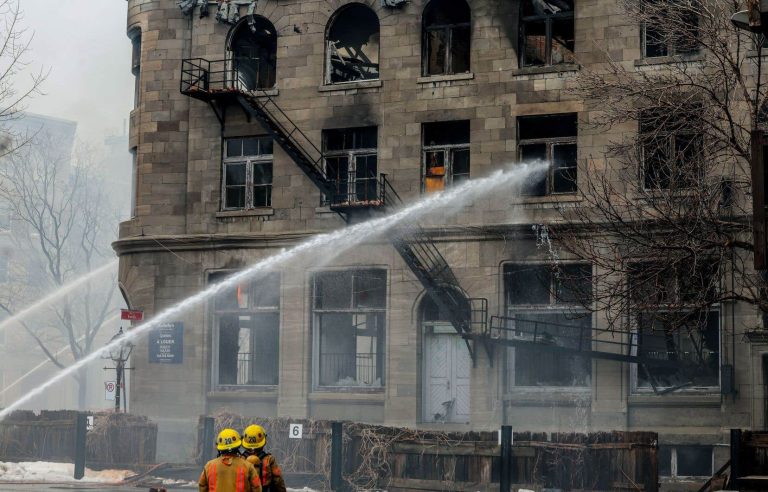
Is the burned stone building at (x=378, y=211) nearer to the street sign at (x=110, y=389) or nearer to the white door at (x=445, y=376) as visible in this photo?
the white door at (x=445, y=376)

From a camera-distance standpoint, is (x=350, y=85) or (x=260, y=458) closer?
(x=260, y=458)

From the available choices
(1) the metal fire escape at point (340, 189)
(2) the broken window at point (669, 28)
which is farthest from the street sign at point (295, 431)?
(2) the broken window at point (669, 28)

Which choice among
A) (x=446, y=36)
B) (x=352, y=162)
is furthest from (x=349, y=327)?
(x=446, y=36)

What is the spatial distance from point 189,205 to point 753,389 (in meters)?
15.2

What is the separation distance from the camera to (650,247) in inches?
955

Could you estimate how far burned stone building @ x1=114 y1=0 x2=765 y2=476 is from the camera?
31.9 m

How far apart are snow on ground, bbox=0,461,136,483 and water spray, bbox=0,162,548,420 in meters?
1.47

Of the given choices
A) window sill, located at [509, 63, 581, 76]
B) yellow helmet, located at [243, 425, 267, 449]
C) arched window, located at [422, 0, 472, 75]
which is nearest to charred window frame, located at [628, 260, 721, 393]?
window sill, located at [509, 63, 581, 76]

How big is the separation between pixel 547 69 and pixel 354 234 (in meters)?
6.25

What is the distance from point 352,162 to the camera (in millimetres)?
34719

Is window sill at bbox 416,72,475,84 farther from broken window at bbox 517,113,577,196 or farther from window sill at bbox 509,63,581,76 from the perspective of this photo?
broken window at bbox 517,113,577,196

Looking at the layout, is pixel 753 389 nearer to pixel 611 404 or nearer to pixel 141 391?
pixel 611 404

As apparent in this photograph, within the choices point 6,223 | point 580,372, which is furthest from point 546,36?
point 6,223

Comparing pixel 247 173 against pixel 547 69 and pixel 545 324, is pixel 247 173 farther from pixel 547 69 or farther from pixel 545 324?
pixel 545 324
